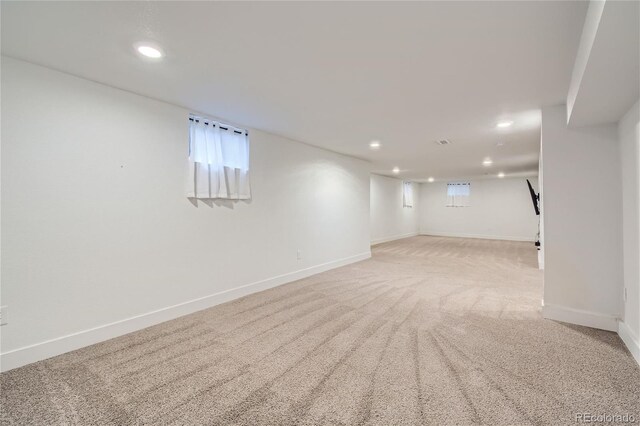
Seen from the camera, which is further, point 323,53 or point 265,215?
point 265,215

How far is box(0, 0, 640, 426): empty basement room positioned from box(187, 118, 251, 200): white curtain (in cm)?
2

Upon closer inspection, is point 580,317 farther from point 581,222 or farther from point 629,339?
point 581,222

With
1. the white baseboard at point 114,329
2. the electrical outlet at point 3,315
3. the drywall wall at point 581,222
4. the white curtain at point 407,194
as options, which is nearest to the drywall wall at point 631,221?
the drywall wall at point 581,222

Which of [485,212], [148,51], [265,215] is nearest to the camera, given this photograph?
[148,51]

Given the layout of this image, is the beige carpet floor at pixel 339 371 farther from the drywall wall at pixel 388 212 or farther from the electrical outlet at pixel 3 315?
the drywall wall at pixel 388 212

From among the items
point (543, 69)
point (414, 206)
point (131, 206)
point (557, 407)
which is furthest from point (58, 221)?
point (414, 206)

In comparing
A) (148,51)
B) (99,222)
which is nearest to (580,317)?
(148,51)

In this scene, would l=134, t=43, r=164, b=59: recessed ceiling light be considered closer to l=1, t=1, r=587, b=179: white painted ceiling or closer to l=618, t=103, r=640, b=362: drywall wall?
l=1, t=1, r=587, b=179: white painted ceiling

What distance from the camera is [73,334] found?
93.2 inches

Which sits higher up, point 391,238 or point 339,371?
point 391,238

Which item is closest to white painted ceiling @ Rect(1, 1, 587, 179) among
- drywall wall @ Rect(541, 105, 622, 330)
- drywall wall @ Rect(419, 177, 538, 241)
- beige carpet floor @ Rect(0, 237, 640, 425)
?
drywall wall @ Rect(541, 105, 622, 330)

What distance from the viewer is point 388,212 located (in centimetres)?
1007

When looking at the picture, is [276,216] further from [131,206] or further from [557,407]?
[557,407]

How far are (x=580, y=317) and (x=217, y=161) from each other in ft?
13.8
